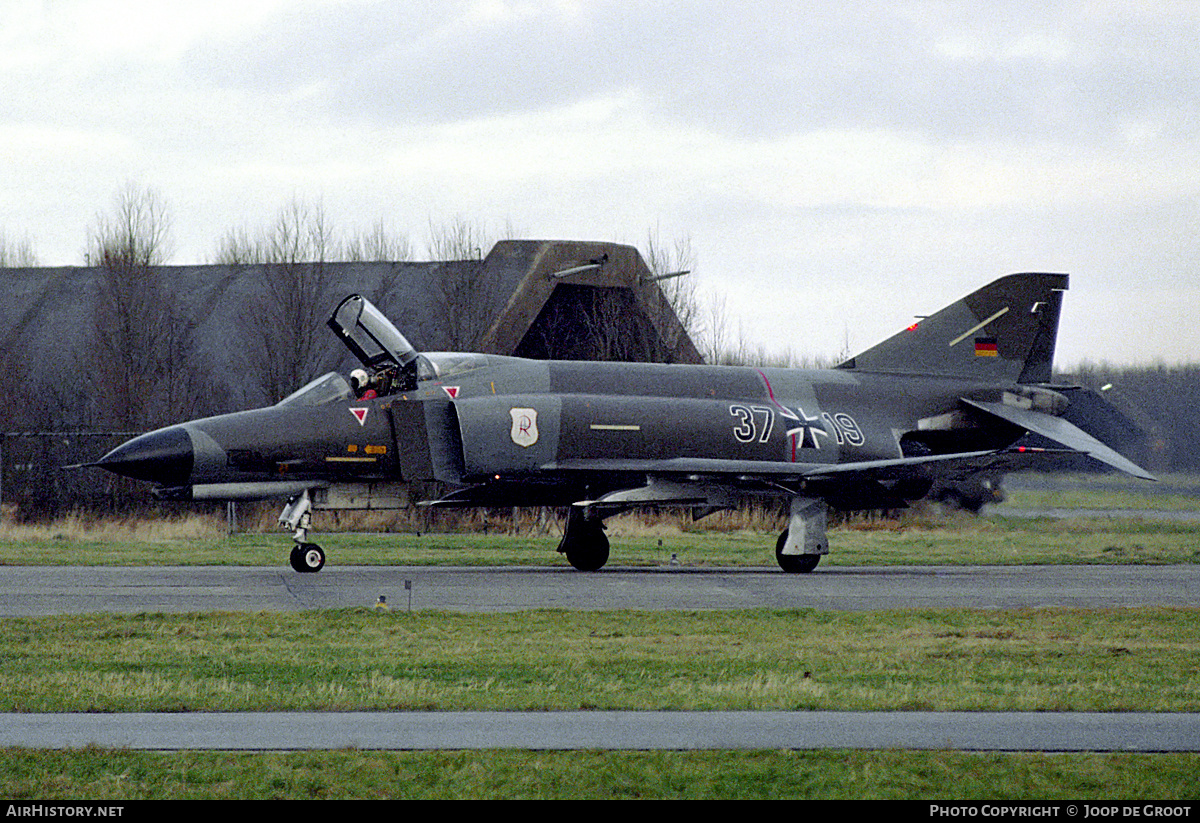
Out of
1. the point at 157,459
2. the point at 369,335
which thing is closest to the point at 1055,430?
the point at 369,335

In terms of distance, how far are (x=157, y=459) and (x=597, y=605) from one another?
7.42 meters

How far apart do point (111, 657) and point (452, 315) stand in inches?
1178

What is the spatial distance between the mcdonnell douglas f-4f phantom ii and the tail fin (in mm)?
1217

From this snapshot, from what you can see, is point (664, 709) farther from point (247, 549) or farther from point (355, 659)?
point (247, 549)

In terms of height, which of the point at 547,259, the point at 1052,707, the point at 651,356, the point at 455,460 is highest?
the point at 547,259

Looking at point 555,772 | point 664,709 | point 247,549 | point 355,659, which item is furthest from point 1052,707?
point 247,549

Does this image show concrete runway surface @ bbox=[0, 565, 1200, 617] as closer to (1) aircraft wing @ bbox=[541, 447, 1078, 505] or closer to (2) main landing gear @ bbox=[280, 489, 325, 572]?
(2) main landing gear @ bbox=[280, 489, 325, 572]

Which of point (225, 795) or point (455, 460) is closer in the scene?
point (225, 795)

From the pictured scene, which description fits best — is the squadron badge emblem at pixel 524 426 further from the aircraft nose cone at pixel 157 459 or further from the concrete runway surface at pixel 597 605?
the aircraft nose cone at pixel 157 459

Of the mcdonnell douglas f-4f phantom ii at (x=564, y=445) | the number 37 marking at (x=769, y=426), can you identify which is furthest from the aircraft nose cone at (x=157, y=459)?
the number 37 marking at (x=769, y=426)

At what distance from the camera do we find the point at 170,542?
29.2 metres

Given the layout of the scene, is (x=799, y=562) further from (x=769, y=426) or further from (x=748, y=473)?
(x=769, y=426)

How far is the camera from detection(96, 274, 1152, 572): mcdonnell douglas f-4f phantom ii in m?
20.7

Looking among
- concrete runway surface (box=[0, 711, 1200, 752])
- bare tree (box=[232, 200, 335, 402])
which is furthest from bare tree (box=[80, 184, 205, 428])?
concrete runway surface (box=[0, 711, 1200, 752])
